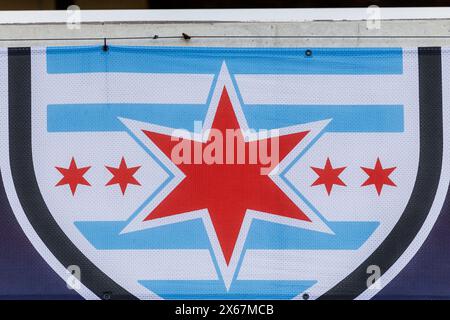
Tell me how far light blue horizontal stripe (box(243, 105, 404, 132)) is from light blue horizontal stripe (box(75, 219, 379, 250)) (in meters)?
0.46

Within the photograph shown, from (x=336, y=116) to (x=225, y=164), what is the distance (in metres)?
0.58

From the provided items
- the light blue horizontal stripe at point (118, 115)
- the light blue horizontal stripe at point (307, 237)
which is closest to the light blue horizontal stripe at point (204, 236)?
the light blue horizontal stripe at point (307, 237)

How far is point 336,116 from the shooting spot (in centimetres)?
362

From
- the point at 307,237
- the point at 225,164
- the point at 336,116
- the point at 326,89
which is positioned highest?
the point at 326,89

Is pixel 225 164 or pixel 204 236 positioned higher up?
pixel 225 164

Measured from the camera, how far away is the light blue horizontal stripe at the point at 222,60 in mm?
3641

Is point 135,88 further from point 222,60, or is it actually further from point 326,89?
point 326,89

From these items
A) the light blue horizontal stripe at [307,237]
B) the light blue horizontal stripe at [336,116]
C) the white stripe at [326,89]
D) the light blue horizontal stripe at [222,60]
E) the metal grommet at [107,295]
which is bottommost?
the metal grommet at [107,295]

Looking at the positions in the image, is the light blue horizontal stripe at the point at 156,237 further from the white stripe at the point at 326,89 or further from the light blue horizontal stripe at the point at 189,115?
the white stripe at the point at 326,89

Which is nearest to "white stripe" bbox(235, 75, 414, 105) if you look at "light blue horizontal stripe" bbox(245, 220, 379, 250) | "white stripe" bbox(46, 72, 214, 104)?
"white stripe" bbox(46, 72, 214, 104)

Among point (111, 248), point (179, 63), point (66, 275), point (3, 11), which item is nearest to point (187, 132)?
point (179, 63)

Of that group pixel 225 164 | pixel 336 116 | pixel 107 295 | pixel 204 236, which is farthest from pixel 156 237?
pixel 336 116
